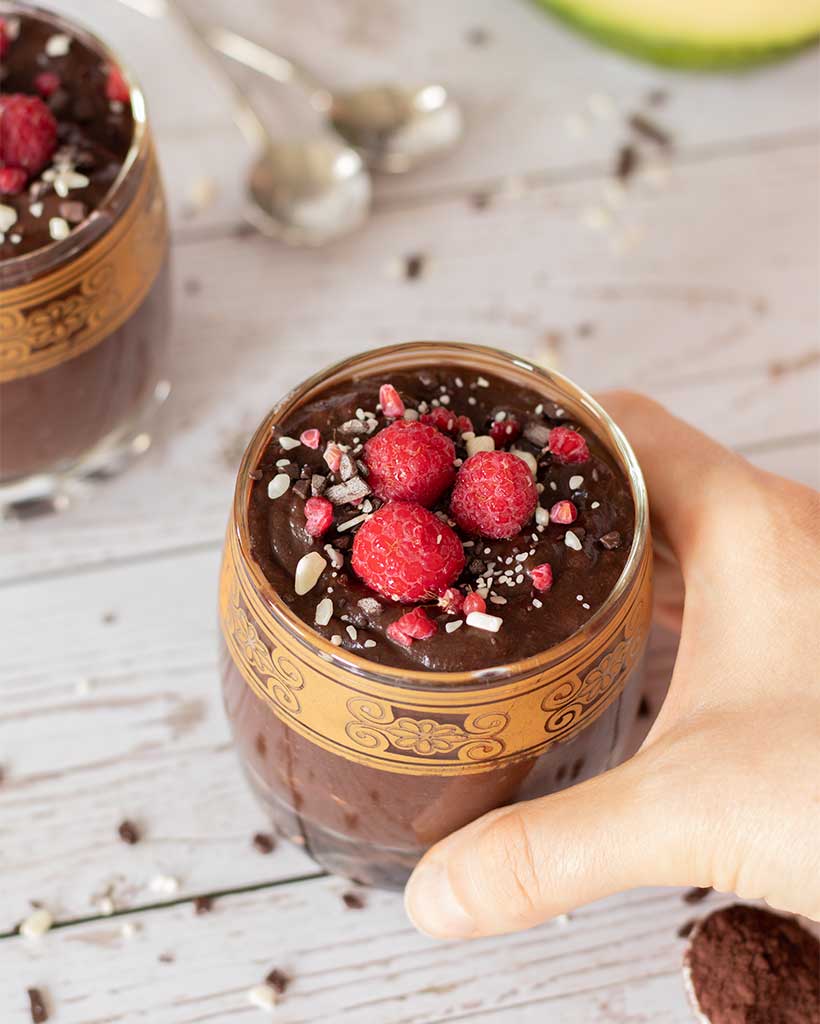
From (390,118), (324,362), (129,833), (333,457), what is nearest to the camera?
(333,457)

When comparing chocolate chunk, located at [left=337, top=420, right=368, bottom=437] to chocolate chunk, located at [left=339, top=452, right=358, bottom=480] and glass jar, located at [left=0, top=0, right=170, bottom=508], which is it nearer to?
chocolate chunk, located at [left=339, top=452, right=358, bottom=480]

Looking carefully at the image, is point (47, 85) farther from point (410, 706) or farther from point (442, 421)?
point (410, 706)

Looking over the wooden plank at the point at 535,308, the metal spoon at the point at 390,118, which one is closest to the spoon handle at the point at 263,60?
the metal spoon at the point at 390,118

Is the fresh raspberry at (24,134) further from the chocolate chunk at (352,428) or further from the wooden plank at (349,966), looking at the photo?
the wooden plank at (349,966)

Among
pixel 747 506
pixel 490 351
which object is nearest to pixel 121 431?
pixel 490 351

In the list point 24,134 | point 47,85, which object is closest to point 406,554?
point 24,134

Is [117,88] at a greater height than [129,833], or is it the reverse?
[117,88]
